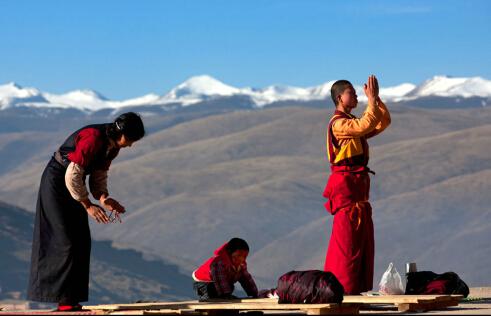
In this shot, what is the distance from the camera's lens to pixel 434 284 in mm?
11969

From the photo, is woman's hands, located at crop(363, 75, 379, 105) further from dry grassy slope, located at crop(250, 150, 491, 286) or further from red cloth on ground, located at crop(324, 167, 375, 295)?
dry grassy slope, located at crop(250, 150, 491, 286)

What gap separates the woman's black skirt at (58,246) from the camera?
411 inches

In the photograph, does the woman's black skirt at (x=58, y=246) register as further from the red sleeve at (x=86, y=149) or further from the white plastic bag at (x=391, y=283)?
the white plastic bag at (x=391, y=283)

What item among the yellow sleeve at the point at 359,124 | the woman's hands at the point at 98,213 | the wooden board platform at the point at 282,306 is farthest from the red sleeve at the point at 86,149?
the yellow sleeve at the point at 359,124

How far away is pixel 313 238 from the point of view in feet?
539

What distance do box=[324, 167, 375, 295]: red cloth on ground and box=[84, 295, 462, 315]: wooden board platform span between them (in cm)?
99

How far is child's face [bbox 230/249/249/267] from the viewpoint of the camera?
1184 cm

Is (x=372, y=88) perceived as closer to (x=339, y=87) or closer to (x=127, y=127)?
(x=339, y=87)

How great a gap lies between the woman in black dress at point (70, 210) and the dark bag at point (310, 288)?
130 cm

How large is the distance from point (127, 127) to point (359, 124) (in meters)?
2.33

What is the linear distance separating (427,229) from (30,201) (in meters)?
53.6

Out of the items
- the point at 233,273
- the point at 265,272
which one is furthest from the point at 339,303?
the point at 265,272

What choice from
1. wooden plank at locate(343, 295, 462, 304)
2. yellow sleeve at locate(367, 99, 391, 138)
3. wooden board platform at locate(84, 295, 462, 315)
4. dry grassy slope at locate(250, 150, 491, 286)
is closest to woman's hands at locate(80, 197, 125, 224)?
wooden board platform at locate(84, 295, 462, 315)

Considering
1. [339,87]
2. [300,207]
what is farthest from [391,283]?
[300,207]
